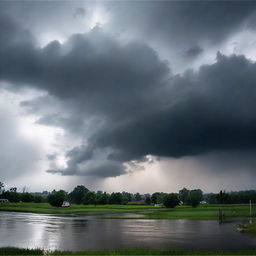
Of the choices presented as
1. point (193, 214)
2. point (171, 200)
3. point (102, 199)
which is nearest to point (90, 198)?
point (102, 199)

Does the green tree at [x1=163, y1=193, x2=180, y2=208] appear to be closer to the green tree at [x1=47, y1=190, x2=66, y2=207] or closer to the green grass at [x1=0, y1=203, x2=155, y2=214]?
the green grass at [x1=0, y1=203, x2=155, y2=214]

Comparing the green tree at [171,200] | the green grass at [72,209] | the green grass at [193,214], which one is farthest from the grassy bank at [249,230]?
the green tree at [171,200]

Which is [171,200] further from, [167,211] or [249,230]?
[249,230]

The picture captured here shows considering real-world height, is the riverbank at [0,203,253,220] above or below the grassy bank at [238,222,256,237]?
below

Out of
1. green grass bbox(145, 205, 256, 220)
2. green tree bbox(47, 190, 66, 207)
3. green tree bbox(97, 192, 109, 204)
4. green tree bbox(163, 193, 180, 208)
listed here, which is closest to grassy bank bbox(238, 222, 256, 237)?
green grass bbox(145, 205, 256, 220)

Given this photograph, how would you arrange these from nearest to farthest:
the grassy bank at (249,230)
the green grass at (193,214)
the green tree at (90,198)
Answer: the grassy bank at (249,230) < the green grass at (193,214) < the green tree at (90,198)

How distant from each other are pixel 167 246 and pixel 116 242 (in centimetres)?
579

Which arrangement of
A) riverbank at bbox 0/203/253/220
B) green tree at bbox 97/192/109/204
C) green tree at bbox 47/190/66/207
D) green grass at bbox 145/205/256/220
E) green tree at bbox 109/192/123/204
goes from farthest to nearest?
green tree at bbox 109/192/123/204
green tree at bbox 97/192/109/204
green tree at bbox 47/190/66/207
riverbank at bbox 0/203/253/220
green grass at bbox 145/205/256/220

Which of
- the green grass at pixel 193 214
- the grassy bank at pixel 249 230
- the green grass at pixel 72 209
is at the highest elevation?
the grassy bank at pixel 249 230

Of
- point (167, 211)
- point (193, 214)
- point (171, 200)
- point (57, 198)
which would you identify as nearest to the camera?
point (193, 214)

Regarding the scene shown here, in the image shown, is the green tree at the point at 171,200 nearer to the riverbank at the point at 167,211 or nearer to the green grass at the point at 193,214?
the riverbank at the point at 167,211

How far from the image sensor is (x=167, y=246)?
101 ft

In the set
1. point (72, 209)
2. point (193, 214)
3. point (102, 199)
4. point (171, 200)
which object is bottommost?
point (72, 209)

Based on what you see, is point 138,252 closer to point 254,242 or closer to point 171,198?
point 254,242
